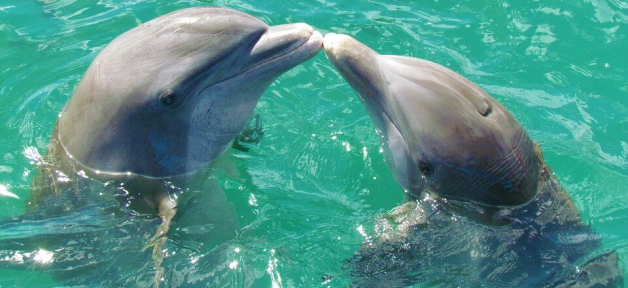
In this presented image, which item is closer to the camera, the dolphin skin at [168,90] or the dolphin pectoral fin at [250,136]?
the dolphin skin at [168,90]

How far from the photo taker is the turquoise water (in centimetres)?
621

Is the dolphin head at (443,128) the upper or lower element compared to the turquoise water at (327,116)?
upper

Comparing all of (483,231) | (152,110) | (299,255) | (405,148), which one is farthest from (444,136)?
(152,110)

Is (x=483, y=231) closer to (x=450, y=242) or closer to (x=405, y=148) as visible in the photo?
(x=450, y=242)

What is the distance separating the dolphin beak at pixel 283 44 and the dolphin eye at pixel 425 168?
1338 millimetres

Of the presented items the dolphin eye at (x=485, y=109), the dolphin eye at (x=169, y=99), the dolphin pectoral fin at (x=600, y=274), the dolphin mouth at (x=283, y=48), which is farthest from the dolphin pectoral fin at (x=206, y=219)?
the dolphin pectoral fin at (x=600, y=274)

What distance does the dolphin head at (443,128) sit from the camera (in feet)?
17.6

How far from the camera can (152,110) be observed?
221 inches

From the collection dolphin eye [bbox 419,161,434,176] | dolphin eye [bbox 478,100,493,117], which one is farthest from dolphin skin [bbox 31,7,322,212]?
dolphin eye [bbox 478,100,493,117]

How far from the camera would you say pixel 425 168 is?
5.72m

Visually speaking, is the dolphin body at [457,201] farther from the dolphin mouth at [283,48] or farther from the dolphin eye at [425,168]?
the dolphin mouth at [283,48]

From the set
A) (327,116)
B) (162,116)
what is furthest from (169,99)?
(327,116)

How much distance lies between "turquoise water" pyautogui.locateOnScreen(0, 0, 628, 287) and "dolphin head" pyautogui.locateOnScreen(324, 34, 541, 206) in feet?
3.41

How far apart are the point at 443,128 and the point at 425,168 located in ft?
1.58
